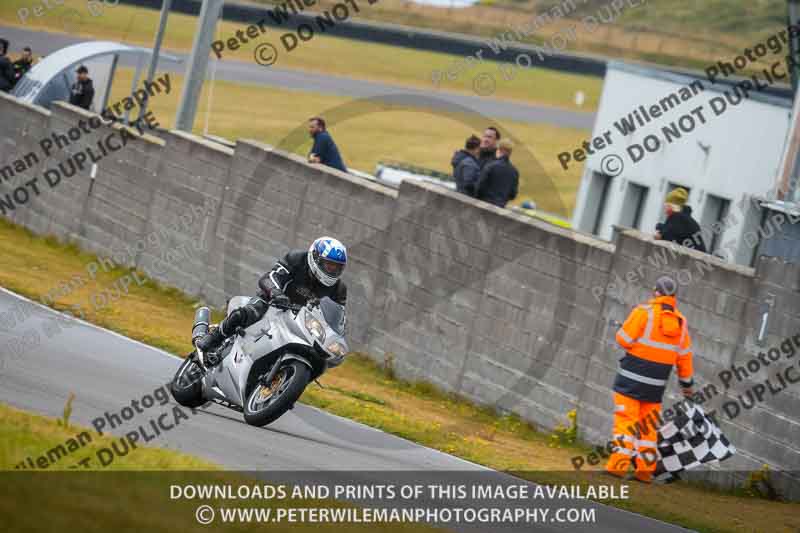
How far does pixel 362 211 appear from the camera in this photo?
61.5 ft

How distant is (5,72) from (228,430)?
65.5 ft

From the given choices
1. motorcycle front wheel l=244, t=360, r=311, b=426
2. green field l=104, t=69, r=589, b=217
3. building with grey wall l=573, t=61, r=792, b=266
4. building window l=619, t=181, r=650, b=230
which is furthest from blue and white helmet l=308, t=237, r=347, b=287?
green field l=104, t=69, r=589, b=217

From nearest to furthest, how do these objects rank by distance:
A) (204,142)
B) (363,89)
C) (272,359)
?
(272,359), (204,142), (363,89)

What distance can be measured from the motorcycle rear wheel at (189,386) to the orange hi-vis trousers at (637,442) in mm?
3841

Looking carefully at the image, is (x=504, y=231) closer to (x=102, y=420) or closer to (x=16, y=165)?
(x=102, y=420)

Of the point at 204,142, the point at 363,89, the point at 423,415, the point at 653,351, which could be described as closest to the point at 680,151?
the point at 204,142

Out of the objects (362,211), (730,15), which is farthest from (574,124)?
(362,211)

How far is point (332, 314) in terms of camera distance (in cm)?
1146

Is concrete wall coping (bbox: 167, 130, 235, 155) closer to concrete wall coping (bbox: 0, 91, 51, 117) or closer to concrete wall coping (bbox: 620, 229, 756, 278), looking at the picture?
concrete wall coping (bbox: 0, 91, 51, 117)

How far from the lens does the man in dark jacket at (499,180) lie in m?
17.1

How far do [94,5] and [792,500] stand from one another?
141 ft

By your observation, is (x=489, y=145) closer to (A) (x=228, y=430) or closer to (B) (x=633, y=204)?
(A) (x=228, y=430)

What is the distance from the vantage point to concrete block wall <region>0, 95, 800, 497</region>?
1371 centimetres

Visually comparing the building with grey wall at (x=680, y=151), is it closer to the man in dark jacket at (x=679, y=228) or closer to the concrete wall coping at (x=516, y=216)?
the concrete wall coping at (x=516, y=216)
